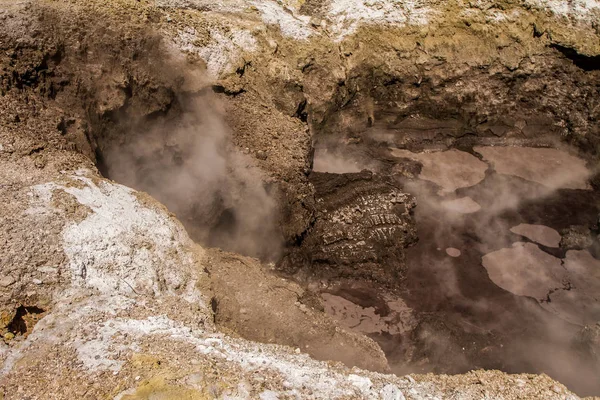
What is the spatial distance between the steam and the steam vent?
3cm

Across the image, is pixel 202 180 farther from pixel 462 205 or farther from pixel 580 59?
pixel 580 59

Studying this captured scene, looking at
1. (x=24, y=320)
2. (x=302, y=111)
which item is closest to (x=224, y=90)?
(x=302, y=111)

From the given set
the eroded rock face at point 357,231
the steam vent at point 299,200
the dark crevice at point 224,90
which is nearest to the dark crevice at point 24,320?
the steam vent at point 299,200

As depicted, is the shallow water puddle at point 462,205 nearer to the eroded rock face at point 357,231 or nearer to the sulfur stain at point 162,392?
the eroded rock face at point 357,231

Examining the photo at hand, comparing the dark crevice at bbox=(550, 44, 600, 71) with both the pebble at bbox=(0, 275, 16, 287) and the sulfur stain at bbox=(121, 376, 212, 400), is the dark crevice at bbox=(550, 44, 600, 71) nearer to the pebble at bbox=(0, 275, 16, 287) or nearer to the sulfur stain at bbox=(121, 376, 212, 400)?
the sulfur stain at bbox=(121, 376, 212, 400)

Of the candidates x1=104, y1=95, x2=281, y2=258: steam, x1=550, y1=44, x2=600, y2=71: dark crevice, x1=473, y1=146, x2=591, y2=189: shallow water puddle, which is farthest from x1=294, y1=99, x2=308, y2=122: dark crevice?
x1=550, y1=44, x2=600, y2=71: dark crevice

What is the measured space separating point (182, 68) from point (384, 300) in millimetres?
4762

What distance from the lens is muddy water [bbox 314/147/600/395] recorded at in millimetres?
6637

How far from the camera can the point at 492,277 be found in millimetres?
7902

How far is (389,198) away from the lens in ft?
27.4

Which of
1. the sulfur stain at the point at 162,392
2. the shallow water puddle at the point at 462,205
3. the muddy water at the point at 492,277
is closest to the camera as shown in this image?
the sulfur stain at the point at 162,392

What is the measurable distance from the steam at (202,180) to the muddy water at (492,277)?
1600 mm

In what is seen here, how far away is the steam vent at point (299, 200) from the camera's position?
4.27 meters

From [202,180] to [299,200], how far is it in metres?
1.52
